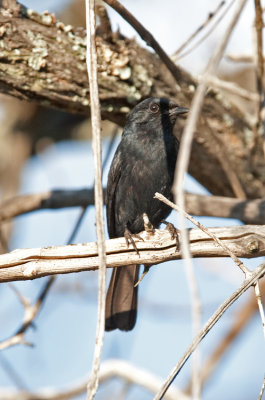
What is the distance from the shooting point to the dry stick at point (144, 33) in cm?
342

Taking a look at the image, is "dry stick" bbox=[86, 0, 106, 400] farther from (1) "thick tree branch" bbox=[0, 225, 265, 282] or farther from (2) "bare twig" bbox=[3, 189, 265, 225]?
(2) "bare twig" bbox=[3, 189, 265, 225]

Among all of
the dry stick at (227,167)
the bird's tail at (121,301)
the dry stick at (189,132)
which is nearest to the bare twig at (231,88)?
the dry stick at (227,167)

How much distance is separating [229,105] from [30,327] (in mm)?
2455

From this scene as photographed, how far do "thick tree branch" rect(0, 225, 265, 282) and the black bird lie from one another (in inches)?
42.6

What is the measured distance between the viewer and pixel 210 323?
2053 mm

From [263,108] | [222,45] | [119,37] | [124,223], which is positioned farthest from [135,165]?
[222,45]

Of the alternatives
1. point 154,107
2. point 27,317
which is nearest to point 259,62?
point 154,107

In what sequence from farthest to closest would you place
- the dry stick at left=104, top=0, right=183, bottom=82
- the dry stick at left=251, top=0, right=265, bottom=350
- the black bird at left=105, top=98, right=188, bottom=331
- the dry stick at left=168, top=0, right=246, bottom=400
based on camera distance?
the black bird at left=105, top=98, right=188, bottom=331 → the dry stick at left=251, top=0, right=265, bottom=350 → the dry stick at left=104, top=0, right=183, bottom=82 → the dry stick at left=168, top=0, right=246, bottom=400

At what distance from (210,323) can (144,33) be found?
224 centimetres

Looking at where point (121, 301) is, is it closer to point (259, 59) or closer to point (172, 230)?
point (172, 230)

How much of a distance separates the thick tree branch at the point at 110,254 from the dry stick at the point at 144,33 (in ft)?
4.61

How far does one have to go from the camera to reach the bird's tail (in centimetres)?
Result: 428

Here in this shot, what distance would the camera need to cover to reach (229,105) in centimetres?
481

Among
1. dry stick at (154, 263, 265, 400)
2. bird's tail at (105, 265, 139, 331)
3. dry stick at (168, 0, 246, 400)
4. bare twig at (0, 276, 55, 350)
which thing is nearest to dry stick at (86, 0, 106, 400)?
dry stick at (154, 263, 265, 400)
